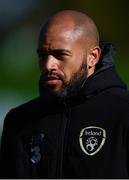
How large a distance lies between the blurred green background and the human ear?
4.06 metres

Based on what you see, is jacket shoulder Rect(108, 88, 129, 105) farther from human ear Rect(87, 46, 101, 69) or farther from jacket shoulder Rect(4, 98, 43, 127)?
jacket shoulder Rect(4, 98, 43, 127)

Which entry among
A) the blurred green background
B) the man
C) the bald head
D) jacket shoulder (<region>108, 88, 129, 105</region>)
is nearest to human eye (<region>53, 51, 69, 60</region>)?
the man

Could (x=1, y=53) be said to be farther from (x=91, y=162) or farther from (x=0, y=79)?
(x=91, y=162)

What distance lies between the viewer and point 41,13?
25.9 ft

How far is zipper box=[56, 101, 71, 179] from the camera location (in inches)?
128

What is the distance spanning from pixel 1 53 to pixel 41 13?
0.60 metres

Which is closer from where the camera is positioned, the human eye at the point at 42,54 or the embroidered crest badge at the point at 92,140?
the embroidered crest badge at the point at 92,140

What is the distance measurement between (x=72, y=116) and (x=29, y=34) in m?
4.61

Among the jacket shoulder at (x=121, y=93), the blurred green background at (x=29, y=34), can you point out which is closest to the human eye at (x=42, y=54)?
the jacket shoulder at (x=121, y=93)

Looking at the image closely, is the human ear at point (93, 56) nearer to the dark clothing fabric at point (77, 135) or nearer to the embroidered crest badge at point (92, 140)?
the dark clothing fabric at point (77, 135)

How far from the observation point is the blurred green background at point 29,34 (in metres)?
7.63

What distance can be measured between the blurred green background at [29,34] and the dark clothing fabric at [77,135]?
4029mm

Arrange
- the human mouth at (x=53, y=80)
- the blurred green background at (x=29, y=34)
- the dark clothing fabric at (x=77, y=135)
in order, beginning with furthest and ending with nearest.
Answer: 1. the blurred green background at (x=29, y=34)
2. the human mouth at (x=53, y=80)
3. the dark clothing fabric at (x=77, y=135)

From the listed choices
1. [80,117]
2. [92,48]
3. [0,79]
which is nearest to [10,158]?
[80,117]
